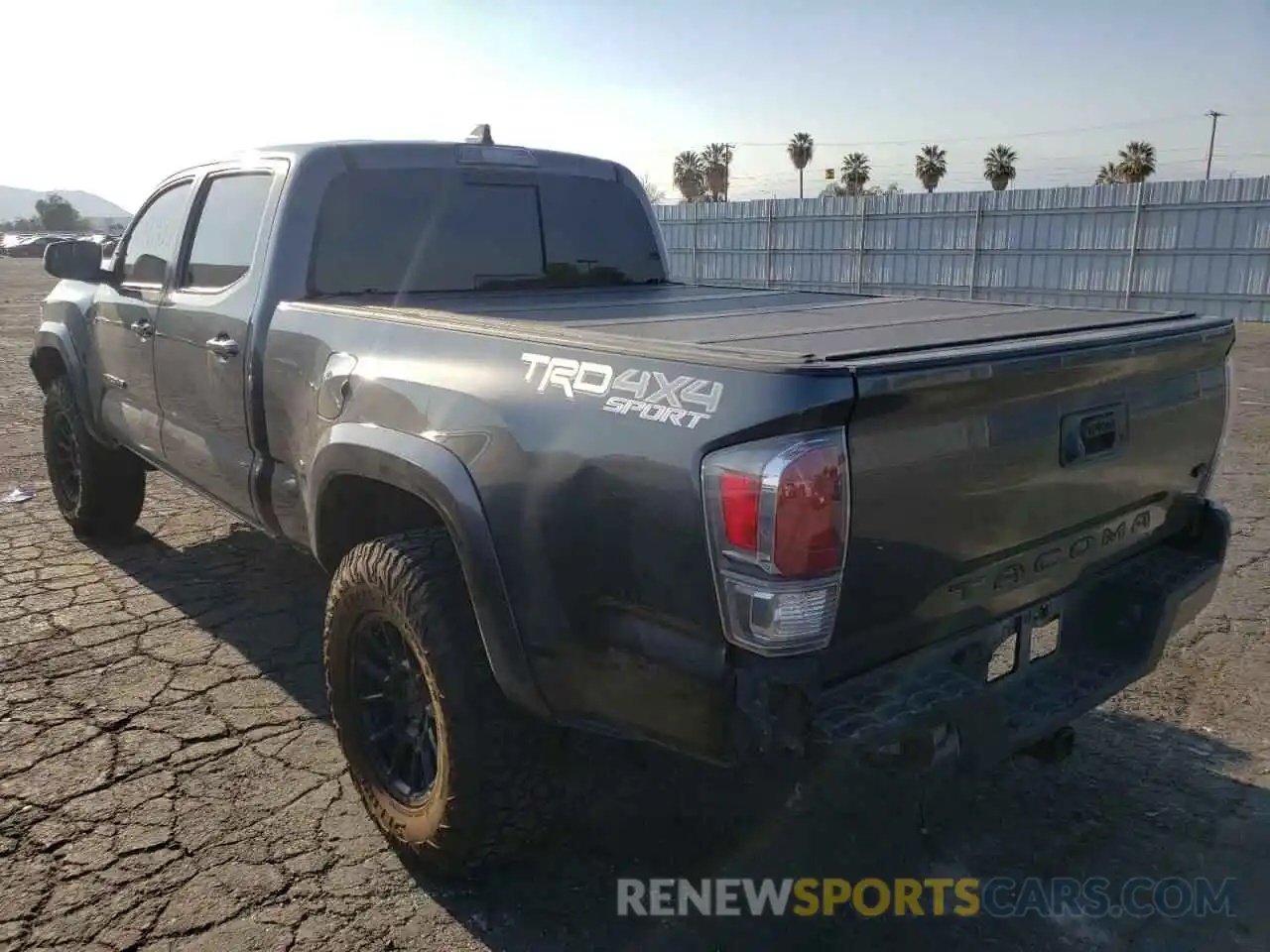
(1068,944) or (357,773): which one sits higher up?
(357,773)

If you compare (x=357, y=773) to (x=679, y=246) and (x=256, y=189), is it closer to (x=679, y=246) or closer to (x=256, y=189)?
(x=256, y=189)

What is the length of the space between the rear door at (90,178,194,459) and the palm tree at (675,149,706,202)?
69881 millimetres

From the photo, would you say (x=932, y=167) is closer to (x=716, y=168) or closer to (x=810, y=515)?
(x=716, y=168)

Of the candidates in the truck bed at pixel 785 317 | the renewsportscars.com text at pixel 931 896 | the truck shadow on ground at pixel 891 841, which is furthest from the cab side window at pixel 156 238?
the renewsportscars.com text at pixel 931 896

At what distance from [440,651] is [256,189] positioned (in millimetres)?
2135

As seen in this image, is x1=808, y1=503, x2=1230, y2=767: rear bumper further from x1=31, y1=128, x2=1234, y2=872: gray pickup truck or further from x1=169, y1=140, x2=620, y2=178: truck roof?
x1=169, y1=140, x2=620, y2=178: truck roof

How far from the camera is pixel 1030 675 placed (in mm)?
2525

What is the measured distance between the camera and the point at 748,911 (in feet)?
8.66

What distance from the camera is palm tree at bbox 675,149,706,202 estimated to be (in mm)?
72688

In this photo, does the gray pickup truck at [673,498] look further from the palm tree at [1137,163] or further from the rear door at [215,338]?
the palm tree at [1137,163]

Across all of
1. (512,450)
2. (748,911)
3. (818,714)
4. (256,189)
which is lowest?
(748,911)

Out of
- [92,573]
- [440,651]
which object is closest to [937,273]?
[92,573]

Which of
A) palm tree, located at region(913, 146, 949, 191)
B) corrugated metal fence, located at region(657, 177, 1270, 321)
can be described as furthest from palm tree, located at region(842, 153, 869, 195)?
corrugated metal fence, located at region(657, 177, 1270, 321)

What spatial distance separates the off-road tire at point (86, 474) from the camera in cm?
518
